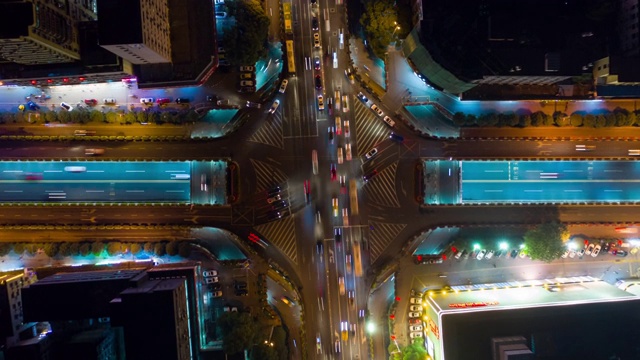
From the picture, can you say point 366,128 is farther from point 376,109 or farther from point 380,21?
point 380,21

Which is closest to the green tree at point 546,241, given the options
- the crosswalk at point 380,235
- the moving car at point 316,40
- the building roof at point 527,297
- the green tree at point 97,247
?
the building roof at point 527,297

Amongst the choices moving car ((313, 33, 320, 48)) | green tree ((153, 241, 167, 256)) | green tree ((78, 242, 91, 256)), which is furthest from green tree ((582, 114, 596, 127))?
green tree ((78, 242, 91, 256))

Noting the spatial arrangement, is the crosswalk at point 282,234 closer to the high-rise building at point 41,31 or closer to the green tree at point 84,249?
the green tree at point 84,249

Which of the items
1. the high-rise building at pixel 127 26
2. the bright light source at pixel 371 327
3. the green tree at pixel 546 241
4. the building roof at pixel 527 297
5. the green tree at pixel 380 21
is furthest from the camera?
the bright light source at pixel 371 327

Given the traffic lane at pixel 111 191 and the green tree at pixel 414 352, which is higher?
the traffic lane at pixel 111 191

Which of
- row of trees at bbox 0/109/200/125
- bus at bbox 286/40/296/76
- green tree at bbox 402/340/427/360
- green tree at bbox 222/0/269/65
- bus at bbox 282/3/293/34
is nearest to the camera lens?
green tree at bbox 222/0/269/65

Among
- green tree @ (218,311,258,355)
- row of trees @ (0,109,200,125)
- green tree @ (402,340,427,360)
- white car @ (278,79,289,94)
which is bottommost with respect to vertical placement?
green tree @ (402,340,427,360)

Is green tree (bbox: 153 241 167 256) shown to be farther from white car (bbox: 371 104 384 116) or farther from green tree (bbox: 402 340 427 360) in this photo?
green tree (bbox: 402 340 427 360)

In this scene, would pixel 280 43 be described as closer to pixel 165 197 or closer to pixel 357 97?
pixel 357 97
